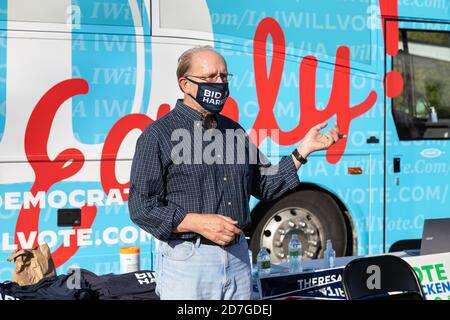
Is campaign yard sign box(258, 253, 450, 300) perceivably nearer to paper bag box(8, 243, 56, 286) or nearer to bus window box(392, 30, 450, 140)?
paper bag box(8, 243, 56, 286)

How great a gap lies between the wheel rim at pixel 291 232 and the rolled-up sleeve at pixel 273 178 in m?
2.75

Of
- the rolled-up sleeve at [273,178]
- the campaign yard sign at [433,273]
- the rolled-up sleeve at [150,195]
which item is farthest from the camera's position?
the campaign yard sign at [433,273]

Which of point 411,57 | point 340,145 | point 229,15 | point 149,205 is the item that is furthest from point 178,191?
point 411,57

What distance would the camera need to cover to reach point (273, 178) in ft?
10.5

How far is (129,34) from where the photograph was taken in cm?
520

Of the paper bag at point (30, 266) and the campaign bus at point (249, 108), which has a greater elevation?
the campaign bus at point (249, 108)

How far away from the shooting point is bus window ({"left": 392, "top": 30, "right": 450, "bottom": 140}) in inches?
246

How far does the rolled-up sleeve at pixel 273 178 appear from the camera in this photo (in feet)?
10.4

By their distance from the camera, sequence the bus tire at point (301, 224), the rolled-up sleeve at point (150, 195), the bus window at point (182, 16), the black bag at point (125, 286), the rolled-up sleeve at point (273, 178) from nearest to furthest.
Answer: the rolled-up sleeve at point (150, 195)
the rolled-up sleeve at point (273, 178)
the black bag at point (125, 286)
the bus window at point (182, 16)
the bus tire at point (301, 224)

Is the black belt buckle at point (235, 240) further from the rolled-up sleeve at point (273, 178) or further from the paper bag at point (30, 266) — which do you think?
the paper bag at point (30, 266)

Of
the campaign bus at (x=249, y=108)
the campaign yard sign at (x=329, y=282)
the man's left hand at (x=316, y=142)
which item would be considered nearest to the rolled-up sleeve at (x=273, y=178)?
the man's left hand at (x=316, y=142)

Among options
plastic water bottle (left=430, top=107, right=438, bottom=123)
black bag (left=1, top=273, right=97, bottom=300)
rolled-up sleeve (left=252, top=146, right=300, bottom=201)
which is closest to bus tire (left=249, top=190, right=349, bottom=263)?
plastic water bottle (left=430, top=107, right=438, bottom=123)

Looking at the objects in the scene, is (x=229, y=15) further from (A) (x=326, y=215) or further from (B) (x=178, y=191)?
(B) (x=178, y=191)
